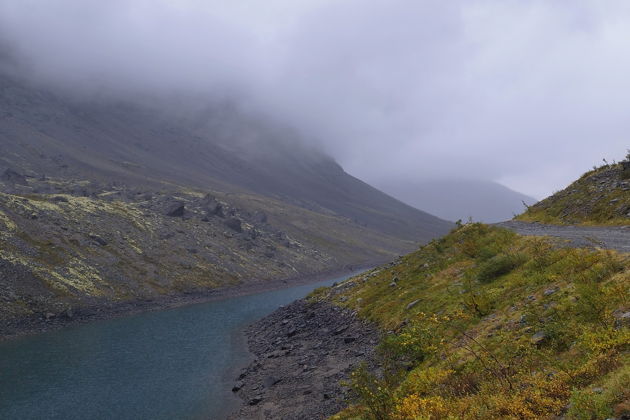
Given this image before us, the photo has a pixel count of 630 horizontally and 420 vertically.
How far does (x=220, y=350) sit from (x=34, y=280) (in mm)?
48761

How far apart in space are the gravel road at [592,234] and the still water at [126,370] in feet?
94.4

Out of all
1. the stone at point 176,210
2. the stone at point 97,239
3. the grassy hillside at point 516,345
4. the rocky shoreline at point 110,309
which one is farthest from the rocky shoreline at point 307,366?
the stone at point 176,210

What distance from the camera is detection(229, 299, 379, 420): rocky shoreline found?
2978 cm

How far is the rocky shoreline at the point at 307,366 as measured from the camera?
2978 centimetres

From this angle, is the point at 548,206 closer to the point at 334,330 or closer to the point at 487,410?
the point at 334,330

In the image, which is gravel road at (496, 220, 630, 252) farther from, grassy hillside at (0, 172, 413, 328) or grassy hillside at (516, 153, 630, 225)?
grassy hillside at (0, 172, 413, 328)

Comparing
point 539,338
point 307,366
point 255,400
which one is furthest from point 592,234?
point 255,400

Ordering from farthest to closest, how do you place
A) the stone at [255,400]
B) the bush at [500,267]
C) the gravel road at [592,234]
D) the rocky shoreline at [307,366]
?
the stone at [255,400]
the rocky shoreline at [307,366]
the bush at [500,267]
the gravel road at [592,234]

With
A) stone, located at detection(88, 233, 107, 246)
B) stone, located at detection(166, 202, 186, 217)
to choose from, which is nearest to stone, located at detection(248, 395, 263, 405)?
stone, located at detection(88, 233, 107, 246)

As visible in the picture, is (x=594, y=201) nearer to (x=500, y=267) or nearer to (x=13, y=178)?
(x=500, y=267)

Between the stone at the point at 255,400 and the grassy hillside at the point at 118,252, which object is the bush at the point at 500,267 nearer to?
the stone at the point at 255,400

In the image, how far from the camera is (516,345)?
17.5 meters

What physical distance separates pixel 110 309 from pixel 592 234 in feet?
283

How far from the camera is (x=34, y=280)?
274 feet
